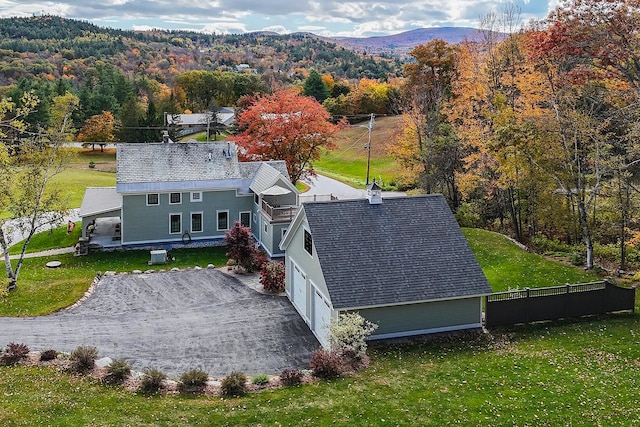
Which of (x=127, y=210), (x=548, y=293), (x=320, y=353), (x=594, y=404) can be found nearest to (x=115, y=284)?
(x=127, y=210)

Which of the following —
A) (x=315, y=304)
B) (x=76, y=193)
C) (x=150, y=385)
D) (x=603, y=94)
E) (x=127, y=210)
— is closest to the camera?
(x=150, y=385)

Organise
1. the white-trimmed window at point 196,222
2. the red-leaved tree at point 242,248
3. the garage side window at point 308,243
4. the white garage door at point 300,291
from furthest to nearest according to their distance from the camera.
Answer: the white-trimmed window at point 196,222
the red-leaved tree at point 242,248
the white garage door at point 300,291
the garage side window at point 308,243

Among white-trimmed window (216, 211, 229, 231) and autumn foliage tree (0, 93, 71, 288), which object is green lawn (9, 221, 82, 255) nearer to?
autumn foliage tree (0, 93, 71, 288)

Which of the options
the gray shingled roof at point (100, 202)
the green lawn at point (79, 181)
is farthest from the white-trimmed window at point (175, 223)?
the green lawn at point (79, 181)

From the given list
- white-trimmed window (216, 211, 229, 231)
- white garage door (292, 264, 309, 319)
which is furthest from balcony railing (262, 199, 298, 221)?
white garage door (292, 264, 309, 319)

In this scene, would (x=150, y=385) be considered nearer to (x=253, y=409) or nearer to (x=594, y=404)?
(x=253, y=409)

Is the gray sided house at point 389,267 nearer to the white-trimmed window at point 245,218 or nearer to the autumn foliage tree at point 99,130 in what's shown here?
the white-trimmed window at point 245,218

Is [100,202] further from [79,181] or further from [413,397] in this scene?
[413,397]
